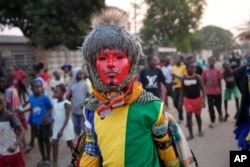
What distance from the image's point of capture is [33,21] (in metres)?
8.37

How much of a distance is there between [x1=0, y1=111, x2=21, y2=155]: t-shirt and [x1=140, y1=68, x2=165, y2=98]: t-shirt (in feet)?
11.0

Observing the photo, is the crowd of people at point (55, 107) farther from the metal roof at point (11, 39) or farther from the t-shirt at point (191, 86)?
the metal roof at point (11, 39)

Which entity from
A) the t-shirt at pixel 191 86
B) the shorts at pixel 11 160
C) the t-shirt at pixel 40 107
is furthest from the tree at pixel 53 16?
the shorts at pixel 11 160

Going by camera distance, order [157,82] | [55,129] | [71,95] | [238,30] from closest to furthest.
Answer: [238,30], [55,129], [71,95], [157,82]

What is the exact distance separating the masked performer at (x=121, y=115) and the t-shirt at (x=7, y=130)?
79.5 inches

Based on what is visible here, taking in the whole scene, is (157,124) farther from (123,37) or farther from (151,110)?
(123,37)

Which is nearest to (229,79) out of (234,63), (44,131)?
(234,63)

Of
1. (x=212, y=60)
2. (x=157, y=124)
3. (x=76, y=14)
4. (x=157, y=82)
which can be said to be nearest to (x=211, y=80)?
(x=212, y=60)

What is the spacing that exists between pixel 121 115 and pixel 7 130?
2.37 meters

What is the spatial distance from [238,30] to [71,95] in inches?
118

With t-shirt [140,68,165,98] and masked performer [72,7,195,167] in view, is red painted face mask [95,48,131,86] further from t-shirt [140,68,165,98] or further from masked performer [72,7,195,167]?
t-shirt [140,68,165,98]

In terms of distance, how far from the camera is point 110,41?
7.75ft

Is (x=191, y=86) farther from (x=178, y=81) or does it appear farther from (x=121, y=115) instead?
(x=121, y=115)

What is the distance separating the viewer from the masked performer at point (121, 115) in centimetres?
230
